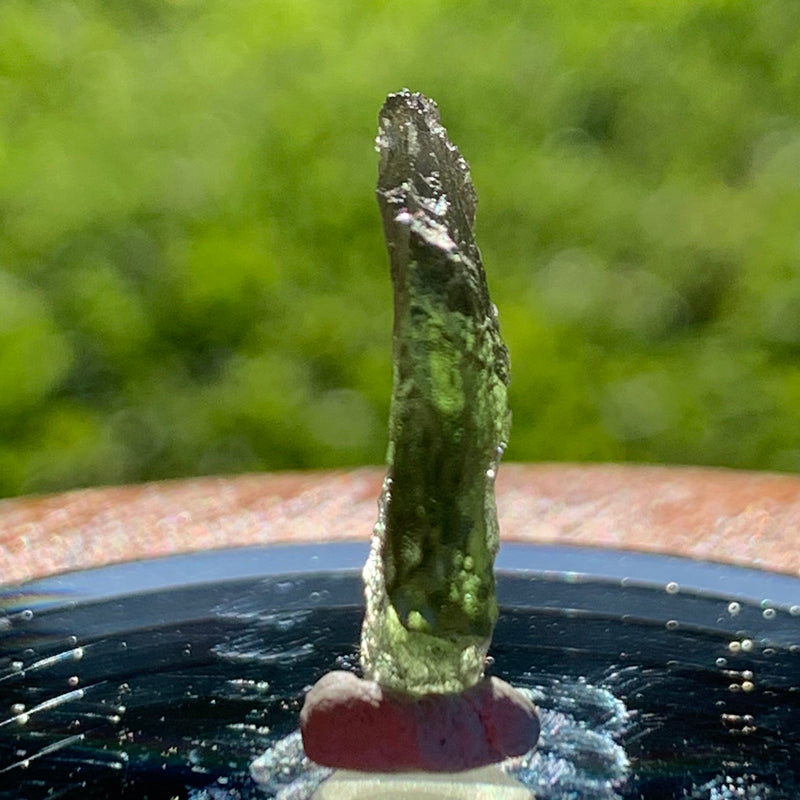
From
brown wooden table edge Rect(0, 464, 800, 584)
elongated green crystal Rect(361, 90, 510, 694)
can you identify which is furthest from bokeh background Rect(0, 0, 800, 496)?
elongated green crystal Rect(361, 90, 510, 694)

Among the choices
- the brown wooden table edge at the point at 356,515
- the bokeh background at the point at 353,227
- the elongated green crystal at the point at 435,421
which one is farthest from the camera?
the bokeh background at the point at 353,227

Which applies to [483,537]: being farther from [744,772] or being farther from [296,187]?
[296,187]

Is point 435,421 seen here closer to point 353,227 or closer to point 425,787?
point 425,787

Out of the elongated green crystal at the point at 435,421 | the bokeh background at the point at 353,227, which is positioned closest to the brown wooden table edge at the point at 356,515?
the elongated green crystal at the point at 435,421

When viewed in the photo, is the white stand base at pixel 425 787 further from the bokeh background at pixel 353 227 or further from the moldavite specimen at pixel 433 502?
the bokeh background at pixel 353 227

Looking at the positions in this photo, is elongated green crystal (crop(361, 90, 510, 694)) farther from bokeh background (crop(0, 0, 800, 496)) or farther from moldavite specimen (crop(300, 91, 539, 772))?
bokeh background (crop(0, 0, 800, 496))

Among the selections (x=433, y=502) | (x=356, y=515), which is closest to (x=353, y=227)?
(x=356, y=515)

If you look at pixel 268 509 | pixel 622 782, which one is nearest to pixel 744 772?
pixel 622 782
